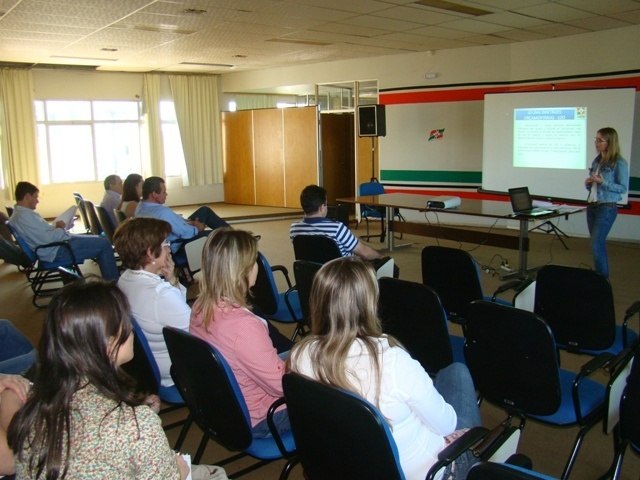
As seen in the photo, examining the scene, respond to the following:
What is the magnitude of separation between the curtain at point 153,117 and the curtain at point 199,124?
1.20 feet

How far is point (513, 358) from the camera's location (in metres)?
2.27

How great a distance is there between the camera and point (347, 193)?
12.2 metres

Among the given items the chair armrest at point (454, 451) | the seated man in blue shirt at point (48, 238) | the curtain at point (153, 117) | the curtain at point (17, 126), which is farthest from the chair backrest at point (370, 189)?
the chair armrest at point (454, 451)

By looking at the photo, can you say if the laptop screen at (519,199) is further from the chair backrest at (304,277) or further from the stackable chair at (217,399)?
the stackable chair at (217,399)

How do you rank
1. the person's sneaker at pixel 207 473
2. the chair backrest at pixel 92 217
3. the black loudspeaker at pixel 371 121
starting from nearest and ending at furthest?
the person's sneaker at pixel 207 473 → the chair backrest at pixel 92 217 → the black loudspeaker at pixel 371 121

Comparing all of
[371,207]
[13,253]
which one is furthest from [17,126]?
[371,207]

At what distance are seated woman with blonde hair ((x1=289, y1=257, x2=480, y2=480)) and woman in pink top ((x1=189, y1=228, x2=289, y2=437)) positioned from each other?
289mm

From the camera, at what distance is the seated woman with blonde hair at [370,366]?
5.41 ft

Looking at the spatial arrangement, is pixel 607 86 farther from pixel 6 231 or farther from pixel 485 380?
pixel 6 231

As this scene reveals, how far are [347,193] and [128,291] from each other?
387 inches

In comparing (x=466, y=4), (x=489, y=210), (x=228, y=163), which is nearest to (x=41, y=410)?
(x=489, y=210)

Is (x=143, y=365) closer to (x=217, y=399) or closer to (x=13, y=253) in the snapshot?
(x=217, y=399)

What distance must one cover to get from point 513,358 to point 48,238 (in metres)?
4.70

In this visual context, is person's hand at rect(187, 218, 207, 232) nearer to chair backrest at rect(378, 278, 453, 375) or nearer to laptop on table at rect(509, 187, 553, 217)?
laptop on table at rect(509, 187, 553, 217)
